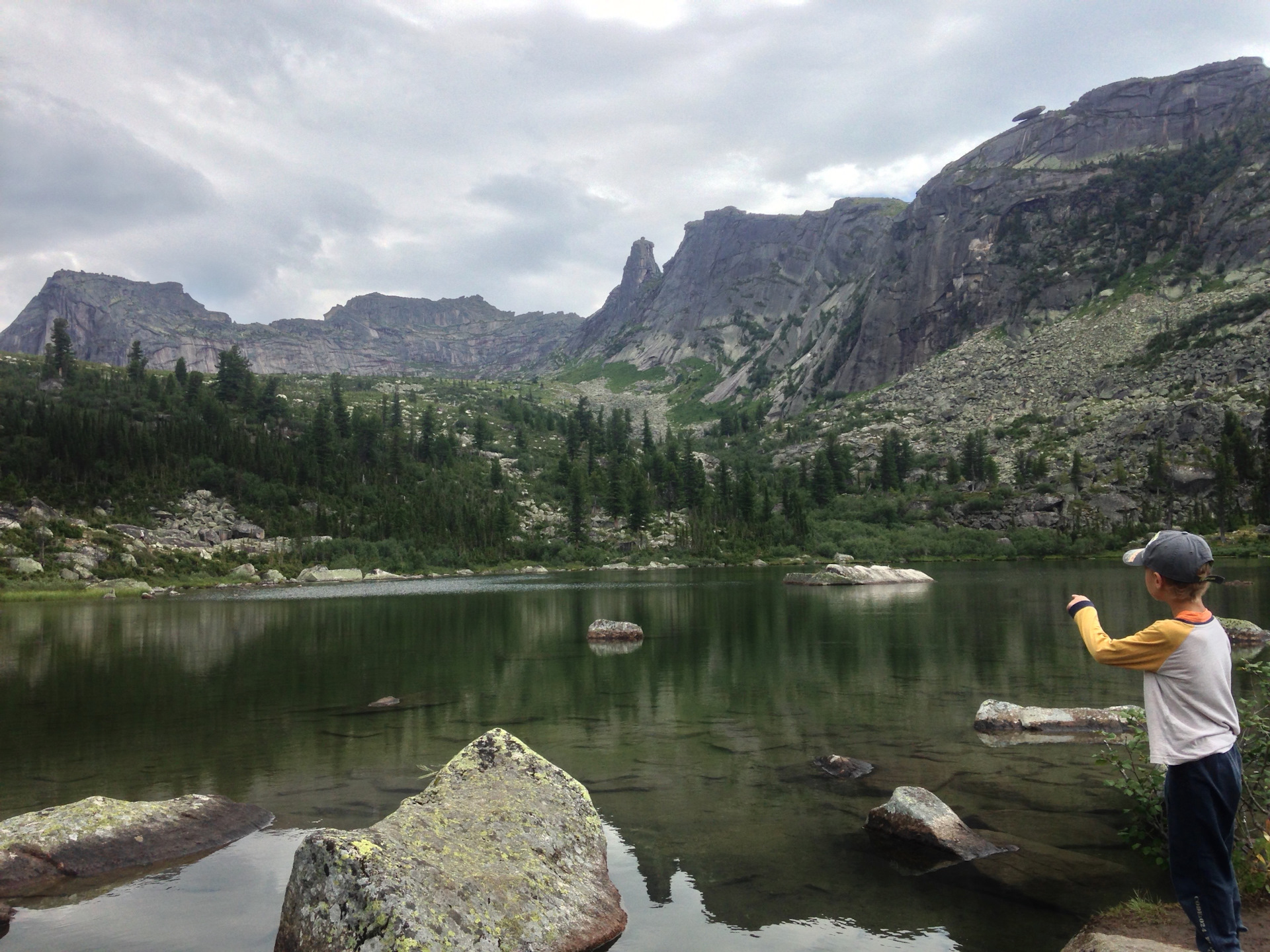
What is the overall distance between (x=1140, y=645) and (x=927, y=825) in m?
6.59

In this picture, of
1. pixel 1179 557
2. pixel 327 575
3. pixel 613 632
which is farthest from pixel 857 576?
pixel 1179 557

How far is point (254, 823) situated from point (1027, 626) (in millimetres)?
38480

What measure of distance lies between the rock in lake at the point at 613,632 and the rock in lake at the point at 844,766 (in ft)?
74.3

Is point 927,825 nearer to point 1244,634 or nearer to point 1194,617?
point 1194,617

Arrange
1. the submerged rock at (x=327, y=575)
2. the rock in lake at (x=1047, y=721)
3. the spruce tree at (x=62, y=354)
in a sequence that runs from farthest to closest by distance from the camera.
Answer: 1. the spruce tree at (x=62, y=354)
2. the submerged rock at (x=327, y=575)
3. the rock in lake at (x=1047, y=721)

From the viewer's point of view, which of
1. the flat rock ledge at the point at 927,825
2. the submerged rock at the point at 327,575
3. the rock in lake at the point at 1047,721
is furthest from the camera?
the submerged rock at the point at 327,575

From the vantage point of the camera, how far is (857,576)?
8094 centimetres

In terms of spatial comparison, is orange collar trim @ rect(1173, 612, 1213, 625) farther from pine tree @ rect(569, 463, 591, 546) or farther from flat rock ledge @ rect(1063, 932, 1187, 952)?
pine tree @ rect(569, 463, 591, 546)

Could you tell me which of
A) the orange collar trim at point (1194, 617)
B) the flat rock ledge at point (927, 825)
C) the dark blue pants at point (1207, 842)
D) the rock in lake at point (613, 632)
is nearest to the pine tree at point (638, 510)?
the rock in lake at point (613, 632)

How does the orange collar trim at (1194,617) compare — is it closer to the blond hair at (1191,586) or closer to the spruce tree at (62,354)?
the blond hair at (1191,586)

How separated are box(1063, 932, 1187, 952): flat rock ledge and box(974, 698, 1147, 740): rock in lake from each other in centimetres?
1126

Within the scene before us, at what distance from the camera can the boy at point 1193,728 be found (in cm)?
623

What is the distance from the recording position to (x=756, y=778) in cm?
1548

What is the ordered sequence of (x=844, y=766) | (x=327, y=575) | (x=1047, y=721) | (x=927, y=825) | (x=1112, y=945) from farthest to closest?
(x=327, y=575), (x=1047, y=721), (x=844, y=766), (x=927, y=825), (x=1112, y=945)
